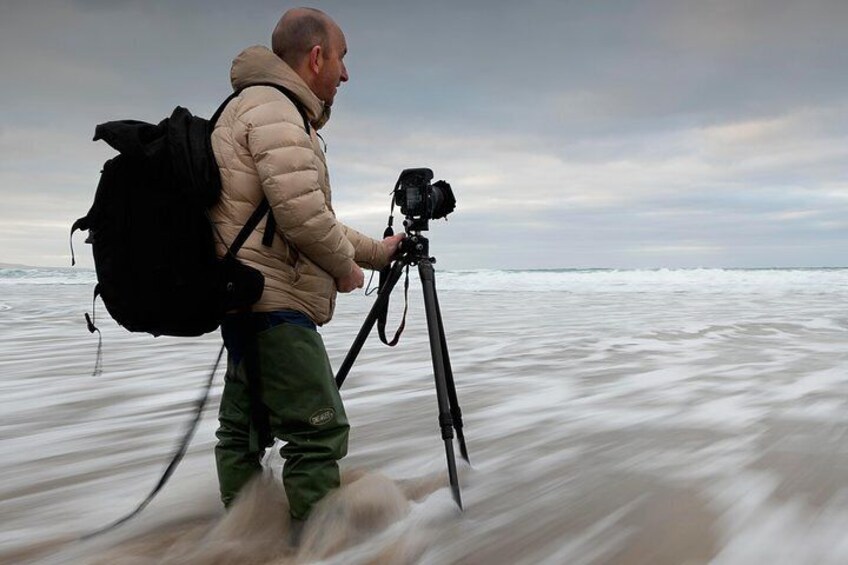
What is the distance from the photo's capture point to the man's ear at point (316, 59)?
2215 mm

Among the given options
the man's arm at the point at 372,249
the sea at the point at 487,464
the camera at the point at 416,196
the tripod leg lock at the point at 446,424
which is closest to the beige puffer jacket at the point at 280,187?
the man's arm at the point at 372,249

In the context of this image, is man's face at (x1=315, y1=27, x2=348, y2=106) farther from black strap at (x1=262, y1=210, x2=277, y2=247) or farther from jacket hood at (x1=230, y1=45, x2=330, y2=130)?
black strap at (x1=262, y1=210, x2=277, y2=247)

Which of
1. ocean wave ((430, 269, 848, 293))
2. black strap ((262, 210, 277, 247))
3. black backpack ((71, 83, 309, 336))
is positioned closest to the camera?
black backpack ((71, 83, 309, 336))

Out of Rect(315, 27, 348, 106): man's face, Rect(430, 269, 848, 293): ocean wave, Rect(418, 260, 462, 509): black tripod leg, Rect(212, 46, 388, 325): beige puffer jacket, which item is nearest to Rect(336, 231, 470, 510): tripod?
Rect(418, 260, 462, 509): black tripod leg

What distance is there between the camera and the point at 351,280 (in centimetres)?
222

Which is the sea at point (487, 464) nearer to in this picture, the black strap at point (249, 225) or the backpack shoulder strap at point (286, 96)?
the black strap at point (249, 225)

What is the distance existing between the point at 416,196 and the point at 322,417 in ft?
3.04

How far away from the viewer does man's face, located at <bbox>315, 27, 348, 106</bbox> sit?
225cm

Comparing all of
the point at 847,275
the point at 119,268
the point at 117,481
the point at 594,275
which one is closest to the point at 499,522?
the point at 119,268

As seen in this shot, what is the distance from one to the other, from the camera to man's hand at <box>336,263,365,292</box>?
391mm

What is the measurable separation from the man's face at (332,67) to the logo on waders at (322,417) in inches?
43.6

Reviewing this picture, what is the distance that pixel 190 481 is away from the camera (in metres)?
2.99

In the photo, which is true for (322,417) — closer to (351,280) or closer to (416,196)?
(351,280)

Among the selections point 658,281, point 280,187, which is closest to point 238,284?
point 280,187
